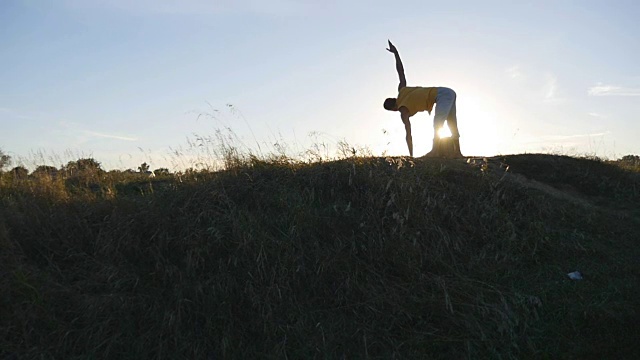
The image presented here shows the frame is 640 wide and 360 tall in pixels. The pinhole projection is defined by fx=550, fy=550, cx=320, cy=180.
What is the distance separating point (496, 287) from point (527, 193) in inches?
88.1

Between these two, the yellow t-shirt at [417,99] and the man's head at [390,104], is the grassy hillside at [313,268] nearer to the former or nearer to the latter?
the yellow t-shirt at [417,99]

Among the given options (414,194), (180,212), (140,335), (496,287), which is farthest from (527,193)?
(140,335)

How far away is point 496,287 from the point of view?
5.30 m

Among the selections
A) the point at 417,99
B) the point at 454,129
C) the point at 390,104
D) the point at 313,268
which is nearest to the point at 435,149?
the point at 454,129

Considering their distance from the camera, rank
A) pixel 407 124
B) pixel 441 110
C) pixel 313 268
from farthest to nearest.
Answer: pixel 407 124 → pixel 441 110 → pixel 313 268

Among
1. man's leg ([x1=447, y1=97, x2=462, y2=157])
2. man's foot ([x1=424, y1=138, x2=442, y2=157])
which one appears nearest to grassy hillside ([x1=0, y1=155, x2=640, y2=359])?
man's foot ([x1=424, y1=138, x2=442, y2=157])

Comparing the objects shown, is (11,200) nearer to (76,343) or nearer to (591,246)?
(76,343)

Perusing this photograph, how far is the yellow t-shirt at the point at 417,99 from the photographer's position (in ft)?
28.5

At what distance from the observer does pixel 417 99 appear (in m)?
8.73

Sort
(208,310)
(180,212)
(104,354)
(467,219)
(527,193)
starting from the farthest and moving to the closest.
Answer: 1. (527,193)
2. (467,219)
3. (180,212)
4. (208,310)
5. (104,354)

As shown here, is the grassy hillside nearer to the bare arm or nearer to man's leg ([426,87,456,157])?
man's leg ([426,87,456,157])

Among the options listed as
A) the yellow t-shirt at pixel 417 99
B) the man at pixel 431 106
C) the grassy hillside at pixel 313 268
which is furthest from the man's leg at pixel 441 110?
the grassy hillside at pixel 313 268

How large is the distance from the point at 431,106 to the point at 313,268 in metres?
4.35

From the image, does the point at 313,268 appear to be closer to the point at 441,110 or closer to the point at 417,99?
the point at 441,110
